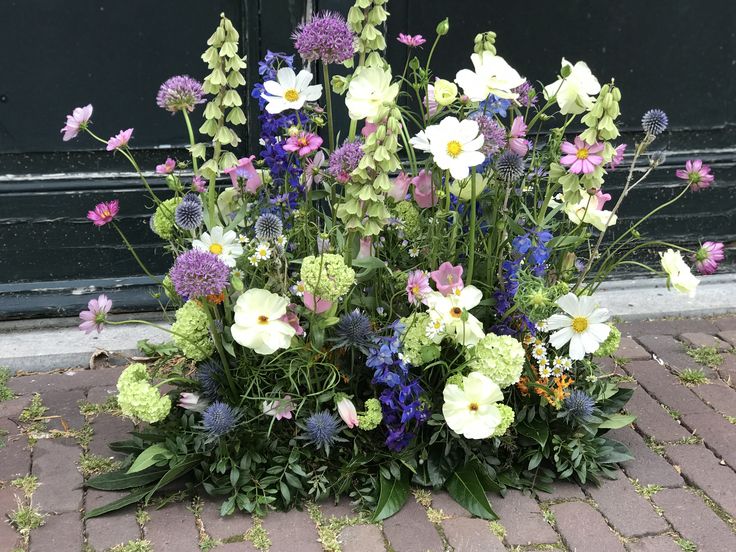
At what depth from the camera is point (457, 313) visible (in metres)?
2.35

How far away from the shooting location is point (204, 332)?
2463 millimetres

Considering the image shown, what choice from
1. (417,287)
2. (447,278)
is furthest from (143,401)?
(447,278)

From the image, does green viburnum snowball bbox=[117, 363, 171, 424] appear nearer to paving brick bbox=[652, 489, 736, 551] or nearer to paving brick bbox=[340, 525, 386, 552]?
paving brick bbox=[340, 525, 386, 552]

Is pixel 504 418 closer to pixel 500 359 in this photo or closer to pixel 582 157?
pixel 500 359

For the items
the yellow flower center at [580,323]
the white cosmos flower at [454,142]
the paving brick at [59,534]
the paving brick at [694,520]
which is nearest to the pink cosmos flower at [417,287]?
the white cosmos flower at [454,142]

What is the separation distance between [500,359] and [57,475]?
1441 mm

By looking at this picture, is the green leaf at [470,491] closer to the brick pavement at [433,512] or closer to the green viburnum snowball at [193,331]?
the brick pavement at [433,512]

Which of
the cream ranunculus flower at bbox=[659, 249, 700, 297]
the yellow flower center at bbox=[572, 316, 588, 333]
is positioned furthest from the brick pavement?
the cream ranunculus flower at bbox=[659, 249, 700, 297]

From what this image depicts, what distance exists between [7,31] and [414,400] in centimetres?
224

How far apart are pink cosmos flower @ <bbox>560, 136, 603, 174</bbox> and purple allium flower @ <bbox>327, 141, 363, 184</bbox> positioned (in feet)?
1.93

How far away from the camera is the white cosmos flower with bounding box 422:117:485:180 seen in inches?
87.4

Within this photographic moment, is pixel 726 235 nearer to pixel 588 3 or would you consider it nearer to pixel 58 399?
pixel 588 3

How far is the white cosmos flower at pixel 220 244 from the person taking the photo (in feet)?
7.73

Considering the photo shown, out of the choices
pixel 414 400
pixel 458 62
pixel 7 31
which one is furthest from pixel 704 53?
pixel 7 31
